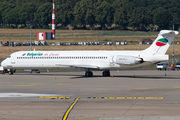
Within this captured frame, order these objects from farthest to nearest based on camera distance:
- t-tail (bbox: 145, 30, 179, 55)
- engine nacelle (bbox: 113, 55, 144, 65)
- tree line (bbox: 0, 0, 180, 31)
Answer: tree line (bbox: 0, 0, 180, 31), t-tail (bbox: 145, 30, 179, 55), engine nacelle (bbox: 113, 55, 144, 65)

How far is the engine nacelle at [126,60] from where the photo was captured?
41250 mm

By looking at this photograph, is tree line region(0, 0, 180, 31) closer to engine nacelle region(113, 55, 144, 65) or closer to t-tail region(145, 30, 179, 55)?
t-tail region(145, 30, 179, 55)

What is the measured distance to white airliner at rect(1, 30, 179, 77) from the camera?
136ft

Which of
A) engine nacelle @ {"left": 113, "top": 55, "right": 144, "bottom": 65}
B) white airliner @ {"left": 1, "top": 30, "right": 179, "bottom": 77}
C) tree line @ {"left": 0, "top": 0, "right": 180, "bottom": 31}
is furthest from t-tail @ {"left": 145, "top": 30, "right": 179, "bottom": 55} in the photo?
tree line @ {"left": 0, "top": 0, "right": 180, "bottom": 31}

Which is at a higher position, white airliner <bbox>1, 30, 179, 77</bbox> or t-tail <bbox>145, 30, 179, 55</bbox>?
t-tail <bbox>145, 30, 179, 55</bbox>

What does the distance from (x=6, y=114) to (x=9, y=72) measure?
1240 inches

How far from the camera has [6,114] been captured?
1936 cm

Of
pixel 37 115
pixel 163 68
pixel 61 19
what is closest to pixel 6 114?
pixel 37 115

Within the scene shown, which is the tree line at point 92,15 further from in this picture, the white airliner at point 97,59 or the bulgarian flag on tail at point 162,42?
the bulgarian flag on tail at point 162,42

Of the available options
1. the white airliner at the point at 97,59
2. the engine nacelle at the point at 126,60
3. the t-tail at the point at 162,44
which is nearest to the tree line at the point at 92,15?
the white airliner at the point at 97,59

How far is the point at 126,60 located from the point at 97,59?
4.30 meters

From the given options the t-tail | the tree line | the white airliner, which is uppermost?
the tree line

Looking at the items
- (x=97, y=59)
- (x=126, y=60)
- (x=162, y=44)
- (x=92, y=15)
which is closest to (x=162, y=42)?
(x=162, y=44)

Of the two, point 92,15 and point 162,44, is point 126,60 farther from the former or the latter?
point 92,15
